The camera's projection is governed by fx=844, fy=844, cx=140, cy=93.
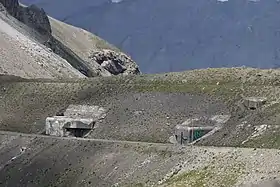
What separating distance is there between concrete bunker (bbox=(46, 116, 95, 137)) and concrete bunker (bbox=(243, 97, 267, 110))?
46.5 feet

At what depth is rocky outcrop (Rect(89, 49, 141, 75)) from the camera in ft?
597

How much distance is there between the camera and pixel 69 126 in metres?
75.9

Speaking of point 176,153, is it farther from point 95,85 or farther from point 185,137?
point 95,85

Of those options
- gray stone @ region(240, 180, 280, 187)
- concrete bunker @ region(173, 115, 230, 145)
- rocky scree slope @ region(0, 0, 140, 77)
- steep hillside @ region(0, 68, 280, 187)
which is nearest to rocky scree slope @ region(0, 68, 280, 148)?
steep hillside @ region(0, 68, 280, 187)

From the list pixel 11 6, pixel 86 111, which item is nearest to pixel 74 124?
pixel 86 111

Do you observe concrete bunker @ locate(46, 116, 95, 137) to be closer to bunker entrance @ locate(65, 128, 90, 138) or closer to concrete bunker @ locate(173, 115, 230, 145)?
bunker entrance @ locate(65, 128, 90, 138)

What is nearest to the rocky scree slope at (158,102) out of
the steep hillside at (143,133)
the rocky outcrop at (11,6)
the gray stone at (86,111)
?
the steep hillside at (143,133)

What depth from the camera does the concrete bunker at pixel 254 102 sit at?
69125 millimetres

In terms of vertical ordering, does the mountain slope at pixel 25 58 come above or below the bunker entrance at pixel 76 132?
below

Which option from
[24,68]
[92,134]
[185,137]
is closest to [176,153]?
[185,137]

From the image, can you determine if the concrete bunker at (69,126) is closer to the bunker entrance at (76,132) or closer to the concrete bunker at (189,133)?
the bunker entrance at (76,132)

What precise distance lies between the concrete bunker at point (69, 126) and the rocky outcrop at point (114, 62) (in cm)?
10174

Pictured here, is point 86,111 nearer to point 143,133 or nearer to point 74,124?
point 74,124

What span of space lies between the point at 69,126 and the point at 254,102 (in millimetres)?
17211
